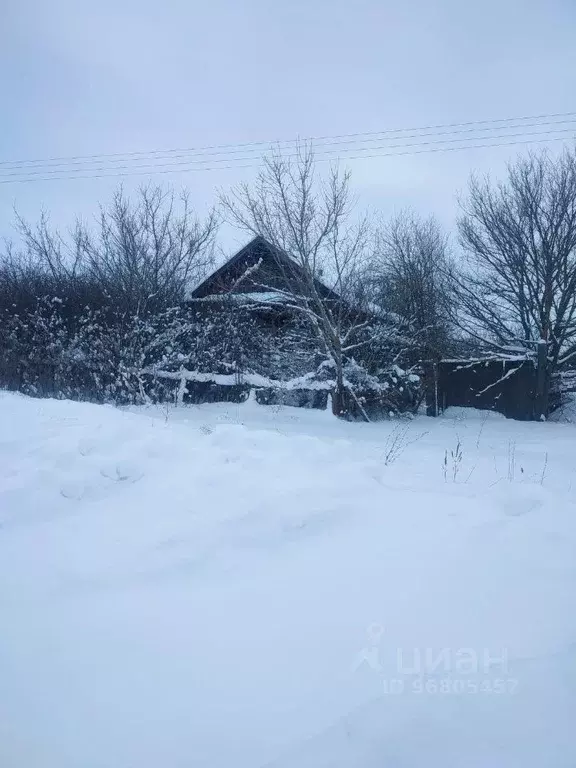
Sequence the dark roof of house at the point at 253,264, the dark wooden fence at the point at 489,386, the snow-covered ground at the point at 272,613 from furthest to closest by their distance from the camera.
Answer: the dark wooden fence at the point at 489,386 < the dark roof of house at the point at 253,264 < the snow-covered ground at the point at 272,613

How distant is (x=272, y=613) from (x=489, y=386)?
44.9ft

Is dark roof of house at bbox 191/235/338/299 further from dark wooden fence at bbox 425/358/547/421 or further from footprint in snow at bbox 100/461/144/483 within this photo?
footprint in snow at bbox 100/461/144/483

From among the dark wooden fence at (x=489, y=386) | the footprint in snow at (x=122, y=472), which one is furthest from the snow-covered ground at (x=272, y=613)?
the dark wooden fence at (x=489, y=386)

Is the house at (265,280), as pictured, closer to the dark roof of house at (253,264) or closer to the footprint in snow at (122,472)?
the dark roof of house at (253,264)

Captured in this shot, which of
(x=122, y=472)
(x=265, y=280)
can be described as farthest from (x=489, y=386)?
(x=122, y=472)

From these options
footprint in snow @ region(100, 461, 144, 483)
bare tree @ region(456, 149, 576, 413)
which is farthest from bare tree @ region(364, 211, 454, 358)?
footprint in snow @ region(100, 461, 144, 483)

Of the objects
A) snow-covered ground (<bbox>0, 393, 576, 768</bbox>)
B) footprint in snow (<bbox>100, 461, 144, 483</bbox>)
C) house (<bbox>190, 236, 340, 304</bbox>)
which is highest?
house (<bbox>190, 236, 340, 304</bbox>)

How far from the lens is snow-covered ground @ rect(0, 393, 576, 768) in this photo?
203 centimetres

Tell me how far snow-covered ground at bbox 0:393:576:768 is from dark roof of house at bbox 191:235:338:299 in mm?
7983

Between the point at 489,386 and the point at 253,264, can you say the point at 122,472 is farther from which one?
the point at 489,386

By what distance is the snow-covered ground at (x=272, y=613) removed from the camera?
6.66ft

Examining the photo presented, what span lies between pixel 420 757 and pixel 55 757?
1.35 metres

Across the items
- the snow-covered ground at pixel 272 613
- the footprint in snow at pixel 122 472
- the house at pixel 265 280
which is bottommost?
the snow-covered ground at pixel 272 613

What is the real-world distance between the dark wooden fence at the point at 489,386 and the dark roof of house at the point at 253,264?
15.4 feet
